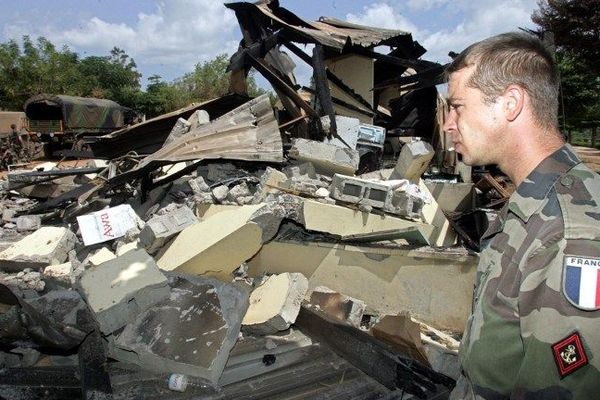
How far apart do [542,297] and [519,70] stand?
23.8 inches

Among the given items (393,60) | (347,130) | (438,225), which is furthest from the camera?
(393,60)

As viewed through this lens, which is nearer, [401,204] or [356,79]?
[401,204]

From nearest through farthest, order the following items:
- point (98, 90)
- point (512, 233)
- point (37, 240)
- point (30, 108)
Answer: point (512, 233), point (37, 240), point (30, 108), point (98, 90)

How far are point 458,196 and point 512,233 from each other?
165 inches

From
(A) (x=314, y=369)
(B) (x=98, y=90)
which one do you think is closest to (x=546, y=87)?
(A) (x=314, y=369)

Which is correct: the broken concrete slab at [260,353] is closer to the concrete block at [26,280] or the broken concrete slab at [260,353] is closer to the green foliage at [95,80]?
the concrete block at [26,280]

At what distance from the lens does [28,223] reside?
510 cm

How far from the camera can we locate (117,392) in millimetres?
2586

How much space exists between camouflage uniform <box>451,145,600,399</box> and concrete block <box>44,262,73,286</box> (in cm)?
348

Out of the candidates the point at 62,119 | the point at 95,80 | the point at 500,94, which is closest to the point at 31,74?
the point at 95,80

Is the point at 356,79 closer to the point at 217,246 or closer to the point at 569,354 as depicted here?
the point at 217,246

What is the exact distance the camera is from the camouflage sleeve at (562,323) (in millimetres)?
883

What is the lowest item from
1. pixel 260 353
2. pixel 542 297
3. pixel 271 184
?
pixel 260 353

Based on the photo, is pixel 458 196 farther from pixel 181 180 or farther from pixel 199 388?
pixel 199 388
